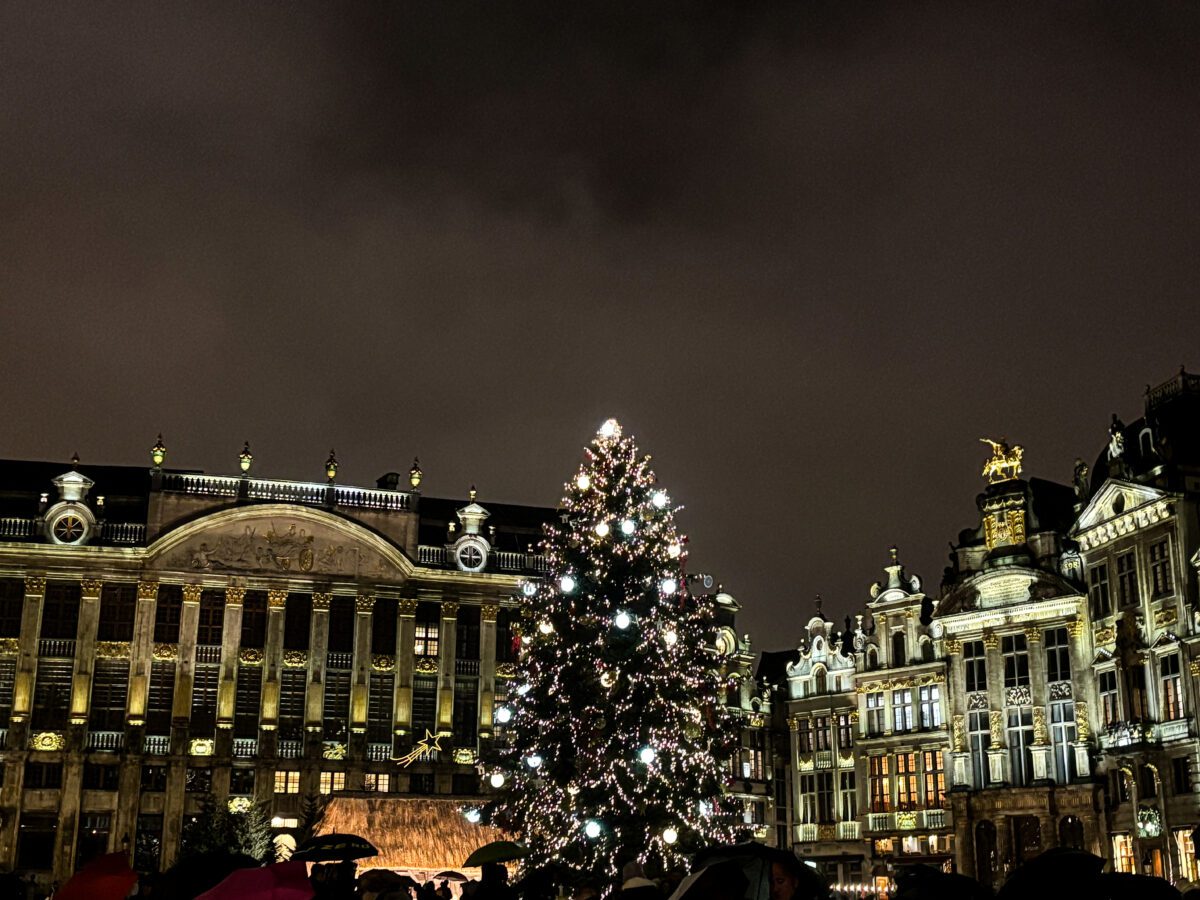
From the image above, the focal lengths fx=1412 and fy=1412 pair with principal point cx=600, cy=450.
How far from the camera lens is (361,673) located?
5119 centimetres

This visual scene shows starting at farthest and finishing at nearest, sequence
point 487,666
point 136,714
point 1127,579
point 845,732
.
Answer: point 487,666, point 845,732, point 136,714, point 1127,579

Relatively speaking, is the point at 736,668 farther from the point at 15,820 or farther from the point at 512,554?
the point at 15,820

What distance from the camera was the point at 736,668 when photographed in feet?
178

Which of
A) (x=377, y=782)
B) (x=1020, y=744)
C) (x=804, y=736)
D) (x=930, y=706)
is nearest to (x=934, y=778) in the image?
A: (x=930, y=706)

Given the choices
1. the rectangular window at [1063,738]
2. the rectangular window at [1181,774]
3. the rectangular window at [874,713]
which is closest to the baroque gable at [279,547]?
the rectangular window at [874,713]

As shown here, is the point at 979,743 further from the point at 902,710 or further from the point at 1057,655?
the point at 1057,655

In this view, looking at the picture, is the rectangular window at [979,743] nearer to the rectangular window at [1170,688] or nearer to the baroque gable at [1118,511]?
the baroque gable at [1118,511]

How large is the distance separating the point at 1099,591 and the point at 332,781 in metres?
26.6

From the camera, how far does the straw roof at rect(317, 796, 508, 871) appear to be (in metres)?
42.7

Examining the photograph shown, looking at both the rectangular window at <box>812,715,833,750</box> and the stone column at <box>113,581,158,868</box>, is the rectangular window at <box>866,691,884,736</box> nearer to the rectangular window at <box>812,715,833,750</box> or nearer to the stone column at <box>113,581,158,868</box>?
the rectangular window at <box>812,715,833,750</box>

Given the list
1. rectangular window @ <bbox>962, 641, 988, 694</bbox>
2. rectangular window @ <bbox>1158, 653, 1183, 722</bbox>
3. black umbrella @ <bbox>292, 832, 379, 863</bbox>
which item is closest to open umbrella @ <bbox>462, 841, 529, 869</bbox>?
black umbrella @ <bbox>292, 832, 379, 863</bbox>

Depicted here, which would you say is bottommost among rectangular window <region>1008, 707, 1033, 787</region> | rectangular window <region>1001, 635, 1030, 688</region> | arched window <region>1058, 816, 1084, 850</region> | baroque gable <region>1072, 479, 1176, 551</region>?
arched window <region>1058, 816, 1084, 850</region>

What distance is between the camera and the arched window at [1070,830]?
4350 cm

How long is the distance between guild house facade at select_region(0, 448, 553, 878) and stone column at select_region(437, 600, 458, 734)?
0.25 feet
